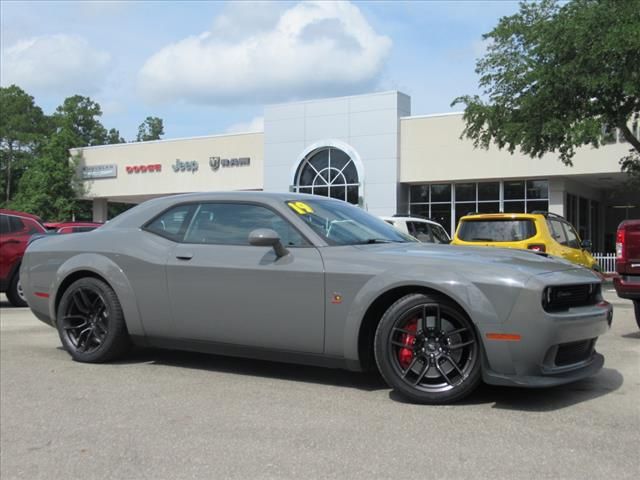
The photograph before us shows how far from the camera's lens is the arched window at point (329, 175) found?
1367 inches

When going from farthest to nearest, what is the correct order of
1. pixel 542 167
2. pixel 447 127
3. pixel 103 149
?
pixel 103 149 < pixel 447 127 < pixel 542 167

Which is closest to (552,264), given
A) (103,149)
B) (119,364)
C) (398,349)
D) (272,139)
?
(398,349)

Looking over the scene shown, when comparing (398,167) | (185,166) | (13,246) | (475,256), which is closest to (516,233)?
(475,256)

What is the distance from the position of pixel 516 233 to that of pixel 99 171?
3949 cm

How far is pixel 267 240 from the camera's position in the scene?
16.1 feet

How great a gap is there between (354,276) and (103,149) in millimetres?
43678

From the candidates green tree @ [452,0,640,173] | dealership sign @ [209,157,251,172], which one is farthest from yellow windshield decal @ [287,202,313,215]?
dealership sign @ [209,157,251,172]

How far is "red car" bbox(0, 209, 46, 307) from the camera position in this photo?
11203 mm

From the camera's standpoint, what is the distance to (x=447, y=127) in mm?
32281

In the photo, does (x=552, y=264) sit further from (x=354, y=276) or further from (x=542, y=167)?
(x=542, y=167)

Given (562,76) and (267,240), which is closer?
(267,240)

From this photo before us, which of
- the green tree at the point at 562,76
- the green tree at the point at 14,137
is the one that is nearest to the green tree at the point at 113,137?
the green tree at the point at 14,137

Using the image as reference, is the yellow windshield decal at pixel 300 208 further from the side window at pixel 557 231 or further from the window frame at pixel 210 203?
the side window at pixel 557 231

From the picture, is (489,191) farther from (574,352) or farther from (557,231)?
(574,352)
